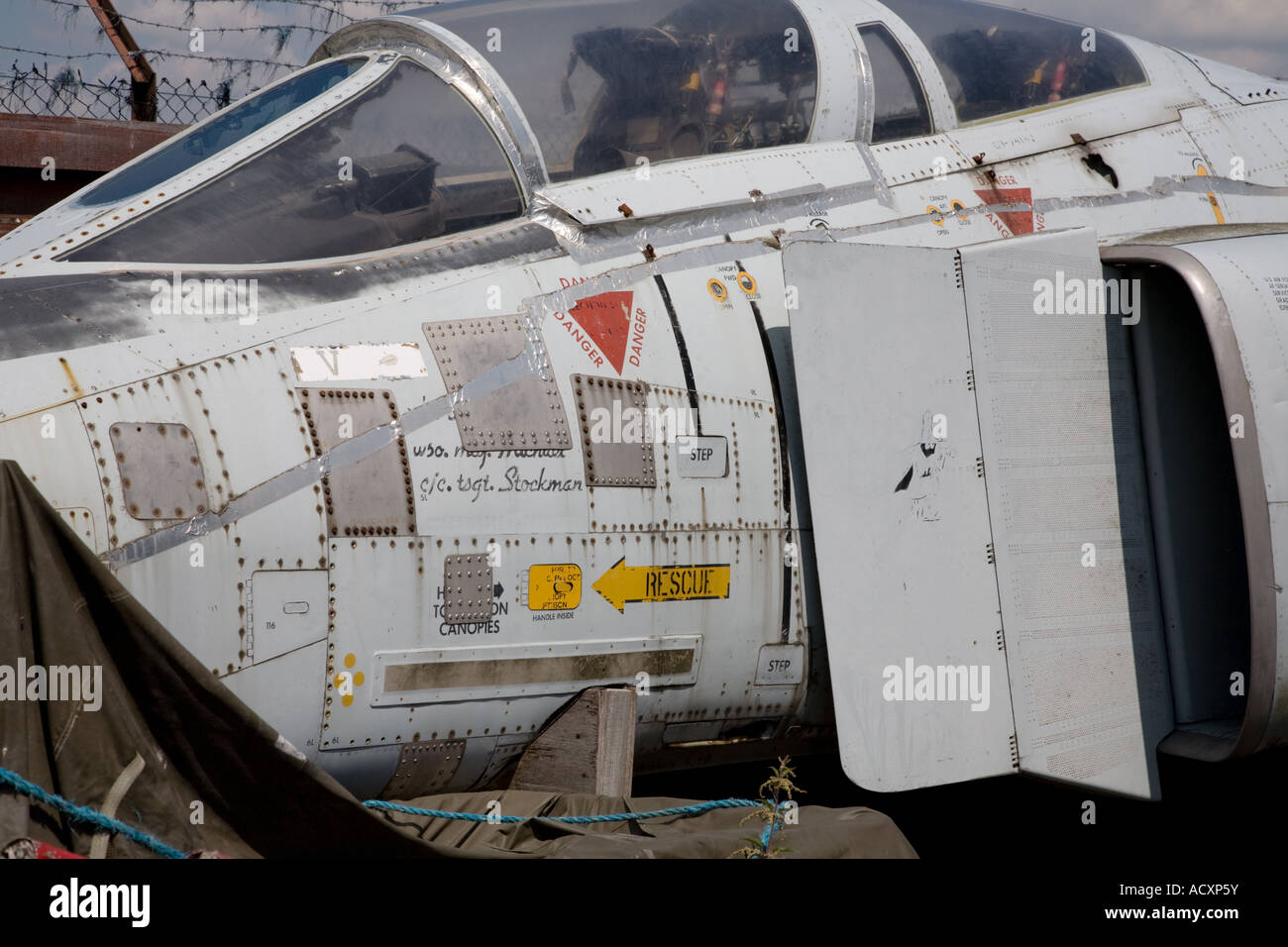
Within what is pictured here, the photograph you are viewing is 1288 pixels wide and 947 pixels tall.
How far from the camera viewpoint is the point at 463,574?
161 inches

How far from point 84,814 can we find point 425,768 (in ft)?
4.02

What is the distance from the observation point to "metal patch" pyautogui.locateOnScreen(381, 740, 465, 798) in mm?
4141

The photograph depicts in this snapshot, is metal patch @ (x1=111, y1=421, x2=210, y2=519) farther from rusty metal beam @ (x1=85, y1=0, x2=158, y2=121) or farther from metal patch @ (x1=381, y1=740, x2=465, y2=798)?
rusty metal beam @ (x1=85, y1=0, x2=158, y2=121)

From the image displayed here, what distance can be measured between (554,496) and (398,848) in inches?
51.3

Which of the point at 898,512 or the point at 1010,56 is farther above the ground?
the point at 1010,56

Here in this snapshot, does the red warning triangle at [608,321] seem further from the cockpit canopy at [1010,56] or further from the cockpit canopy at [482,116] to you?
the cockpit canopy at [1010,56]

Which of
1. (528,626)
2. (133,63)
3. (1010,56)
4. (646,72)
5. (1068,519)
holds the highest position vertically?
(133,63)

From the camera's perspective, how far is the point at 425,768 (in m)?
4.20

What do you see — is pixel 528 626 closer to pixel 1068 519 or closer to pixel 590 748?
pixel 590 748

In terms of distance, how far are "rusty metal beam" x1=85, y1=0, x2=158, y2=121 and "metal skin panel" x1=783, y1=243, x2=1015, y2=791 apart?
8.43 m

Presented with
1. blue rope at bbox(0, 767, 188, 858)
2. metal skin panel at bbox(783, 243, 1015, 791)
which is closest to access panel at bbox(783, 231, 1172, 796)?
metal skin panel at bbox(783, 243, 1015, 791)

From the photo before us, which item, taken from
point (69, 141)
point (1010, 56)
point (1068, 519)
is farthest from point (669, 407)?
point (69, 141)

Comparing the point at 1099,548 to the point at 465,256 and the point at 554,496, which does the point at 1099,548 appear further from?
the point at 465,256
